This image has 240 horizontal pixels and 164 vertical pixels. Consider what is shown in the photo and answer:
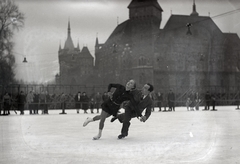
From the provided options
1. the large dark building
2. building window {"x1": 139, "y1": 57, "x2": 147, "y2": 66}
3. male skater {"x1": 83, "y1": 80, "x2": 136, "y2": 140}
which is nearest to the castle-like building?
building window {"x1": 139, "y1": 57, "x2": 147, "y2": 66}

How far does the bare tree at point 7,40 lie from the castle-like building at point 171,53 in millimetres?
30460

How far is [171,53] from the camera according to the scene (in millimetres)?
57125

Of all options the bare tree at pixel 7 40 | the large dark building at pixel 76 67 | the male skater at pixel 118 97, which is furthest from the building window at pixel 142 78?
the male skater at pixel 118 97

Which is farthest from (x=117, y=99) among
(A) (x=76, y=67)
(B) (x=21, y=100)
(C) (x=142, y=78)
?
(A) (x=76, y=67)

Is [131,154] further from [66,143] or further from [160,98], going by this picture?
[160,98]

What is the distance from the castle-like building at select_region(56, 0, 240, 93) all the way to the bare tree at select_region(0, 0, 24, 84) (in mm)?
30460

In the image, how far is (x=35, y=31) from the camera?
1039cm

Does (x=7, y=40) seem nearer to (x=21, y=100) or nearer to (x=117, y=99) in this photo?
(x=21, y=100)

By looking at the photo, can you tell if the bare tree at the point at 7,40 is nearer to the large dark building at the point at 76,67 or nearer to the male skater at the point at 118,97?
the male skater at the point at 118,97

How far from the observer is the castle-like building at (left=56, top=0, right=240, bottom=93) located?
56312 mm

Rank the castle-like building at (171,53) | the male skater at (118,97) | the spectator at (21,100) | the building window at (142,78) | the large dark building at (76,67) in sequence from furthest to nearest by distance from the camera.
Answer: the large dark building at (76,67) < the castle-like building at (171,53) < the building window at (142,78) < the spectator at (21,100) < the male skater at (118,97)

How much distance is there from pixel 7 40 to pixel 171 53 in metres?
37.9

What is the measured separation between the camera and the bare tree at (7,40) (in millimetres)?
20531

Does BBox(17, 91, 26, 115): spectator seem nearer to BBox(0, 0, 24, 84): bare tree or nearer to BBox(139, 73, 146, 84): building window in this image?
BBox(0, 0, 24, 84): bare tree
